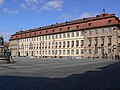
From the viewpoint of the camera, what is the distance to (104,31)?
72.7m

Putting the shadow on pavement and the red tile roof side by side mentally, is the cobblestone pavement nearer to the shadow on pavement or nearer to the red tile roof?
the shadow on pavement

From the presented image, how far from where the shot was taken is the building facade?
233ft

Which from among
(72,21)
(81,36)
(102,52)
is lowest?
(102,52)

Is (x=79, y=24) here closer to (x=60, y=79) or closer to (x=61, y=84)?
(x=60, y=79)

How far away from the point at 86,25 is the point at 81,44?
22.2ft

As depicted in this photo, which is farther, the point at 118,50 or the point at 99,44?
Answer: the point at 99,44

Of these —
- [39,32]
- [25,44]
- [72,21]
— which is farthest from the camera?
A: [25,44]

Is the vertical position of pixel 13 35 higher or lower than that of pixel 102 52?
higher

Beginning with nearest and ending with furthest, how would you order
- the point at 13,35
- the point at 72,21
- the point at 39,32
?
the point at 72,21 < the point at 39,32 < the point at 13,35

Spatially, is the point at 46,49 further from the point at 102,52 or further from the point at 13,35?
the point at 13,35

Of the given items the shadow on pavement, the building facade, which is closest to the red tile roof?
the building facade

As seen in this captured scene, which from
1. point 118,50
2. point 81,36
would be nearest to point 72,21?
point 81,36

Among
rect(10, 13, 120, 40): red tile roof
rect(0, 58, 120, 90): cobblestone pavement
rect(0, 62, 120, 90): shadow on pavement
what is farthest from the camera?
rect(10, 13, 120, 40): red tile roof

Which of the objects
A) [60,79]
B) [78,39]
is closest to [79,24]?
[78,39]
